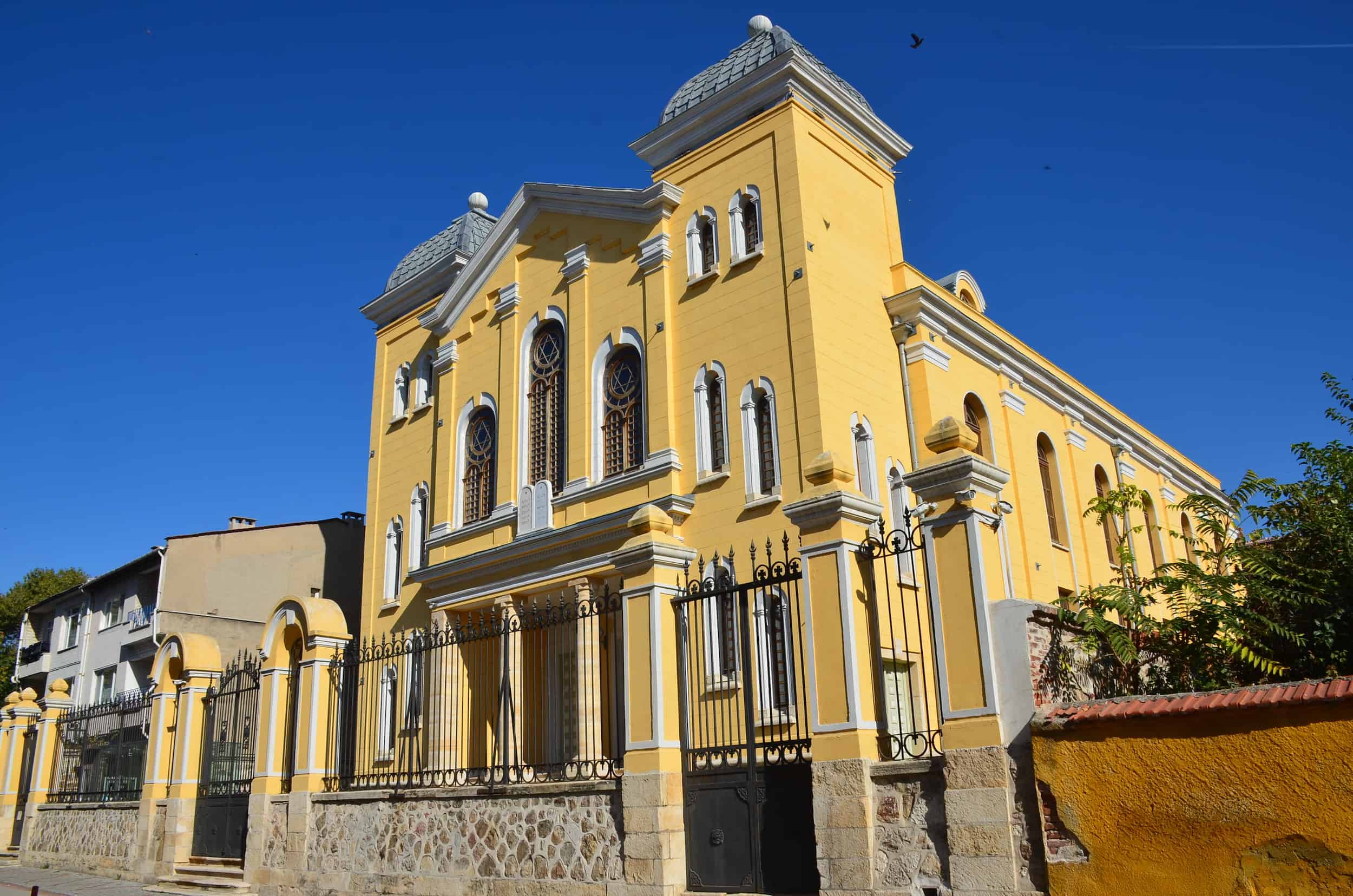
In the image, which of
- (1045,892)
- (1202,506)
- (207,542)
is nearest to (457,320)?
(207,542)

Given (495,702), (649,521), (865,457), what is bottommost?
(495,702)

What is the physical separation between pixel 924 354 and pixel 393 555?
1273 centimetres

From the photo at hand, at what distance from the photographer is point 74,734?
20453 millimetres

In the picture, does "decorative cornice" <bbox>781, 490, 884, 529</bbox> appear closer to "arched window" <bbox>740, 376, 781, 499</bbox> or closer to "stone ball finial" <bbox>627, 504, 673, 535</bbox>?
"stone ball finial" <bbox>627, 504, 673, 535</bbox>

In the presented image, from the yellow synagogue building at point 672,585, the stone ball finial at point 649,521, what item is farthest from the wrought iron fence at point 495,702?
the stone ball finial at point 649,521

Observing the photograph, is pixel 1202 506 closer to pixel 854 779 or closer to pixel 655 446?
pixel 854 779

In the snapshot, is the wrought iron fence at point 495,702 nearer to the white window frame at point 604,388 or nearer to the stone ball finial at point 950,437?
the white window frame at point 604,388

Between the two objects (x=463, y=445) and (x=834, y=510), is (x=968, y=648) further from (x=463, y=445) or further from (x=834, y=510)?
(x=463, y=445)

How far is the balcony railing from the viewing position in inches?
1260

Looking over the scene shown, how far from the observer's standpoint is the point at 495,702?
51.3ft

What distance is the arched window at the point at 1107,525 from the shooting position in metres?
25.4

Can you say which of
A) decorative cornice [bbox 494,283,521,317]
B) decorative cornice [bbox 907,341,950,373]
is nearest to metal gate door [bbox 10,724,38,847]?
decorative cornice [bbox 494,283,521,317]

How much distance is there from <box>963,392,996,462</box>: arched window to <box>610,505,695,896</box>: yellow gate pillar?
466 inches

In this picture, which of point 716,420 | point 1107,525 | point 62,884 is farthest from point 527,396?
point 1107,525
